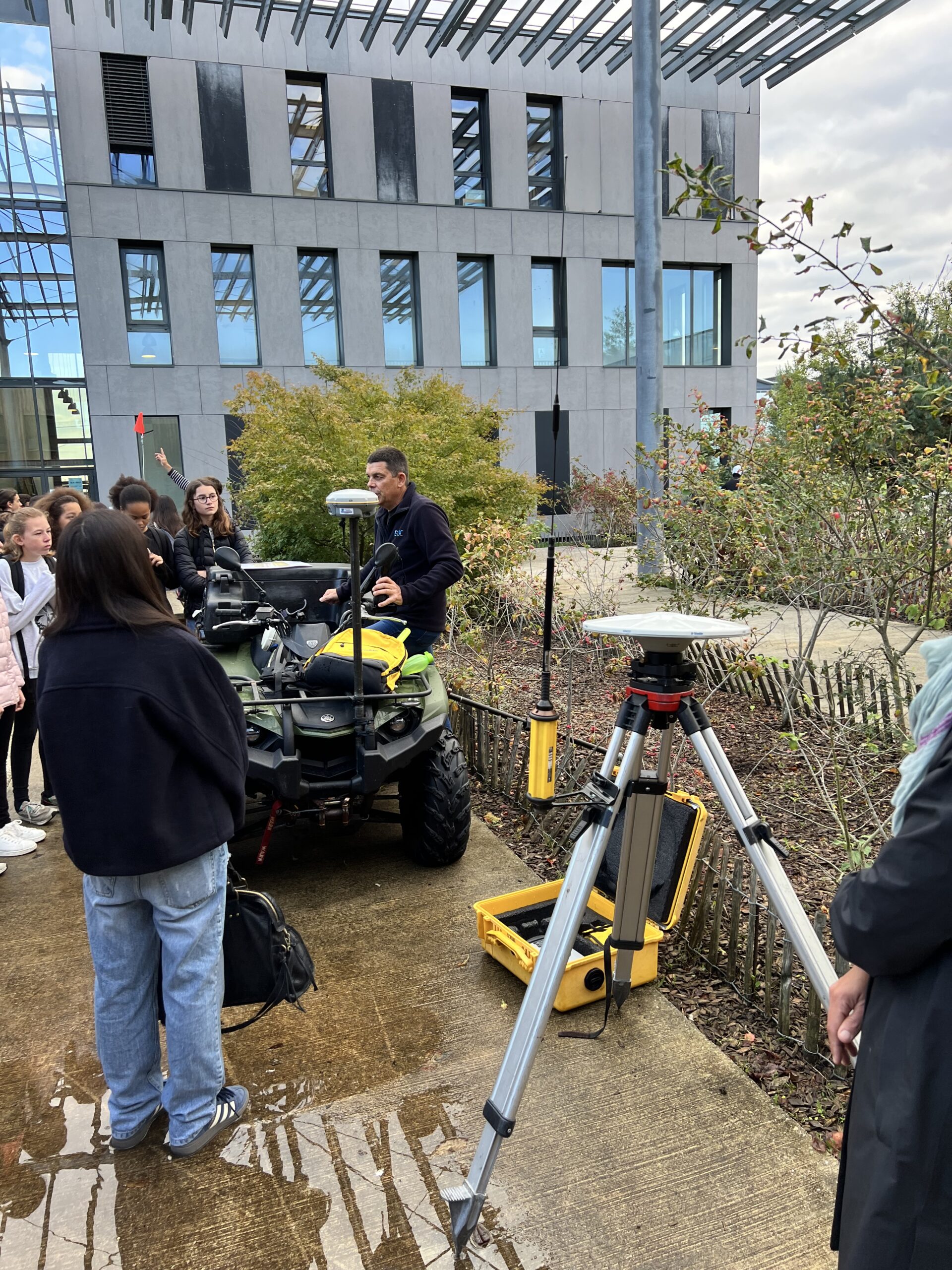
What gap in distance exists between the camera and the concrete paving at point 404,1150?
2.10 meters

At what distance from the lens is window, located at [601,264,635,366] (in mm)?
21422

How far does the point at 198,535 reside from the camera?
6281 millimetres

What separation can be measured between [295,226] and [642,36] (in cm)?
965

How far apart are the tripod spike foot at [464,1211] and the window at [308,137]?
2031 centimetres

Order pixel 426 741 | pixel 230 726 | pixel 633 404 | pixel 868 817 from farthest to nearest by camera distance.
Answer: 1. pixel 633 404
2. pixel 868 817
3. pixel 426 741
4. pixel 230 726

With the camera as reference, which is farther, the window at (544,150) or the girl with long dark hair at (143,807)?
the window at (544,150)

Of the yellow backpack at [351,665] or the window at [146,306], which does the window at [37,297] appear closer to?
the window at [146,306]

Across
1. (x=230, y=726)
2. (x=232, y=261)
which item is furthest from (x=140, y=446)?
(x=230, y=726)

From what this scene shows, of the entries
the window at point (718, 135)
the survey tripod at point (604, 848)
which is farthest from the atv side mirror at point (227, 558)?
the window at point (718, 135)

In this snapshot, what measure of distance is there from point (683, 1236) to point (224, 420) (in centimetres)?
1854

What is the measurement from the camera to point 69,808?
7.30ft

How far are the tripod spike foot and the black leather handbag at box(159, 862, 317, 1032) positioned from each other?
2.53ft

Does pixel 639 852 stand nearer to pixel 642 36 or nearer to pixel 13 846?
pixel 13 846

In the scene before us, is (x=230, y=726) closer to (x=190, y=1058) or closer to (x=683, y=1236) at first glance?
(x=190, y=1058)
